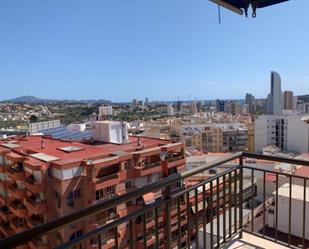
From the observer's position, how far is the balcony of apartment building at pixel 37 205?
35.2 ft

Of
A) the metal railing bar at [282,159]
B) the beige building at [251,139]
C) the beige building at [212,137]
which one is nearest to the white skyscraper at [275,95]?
the beige building at [251,139]

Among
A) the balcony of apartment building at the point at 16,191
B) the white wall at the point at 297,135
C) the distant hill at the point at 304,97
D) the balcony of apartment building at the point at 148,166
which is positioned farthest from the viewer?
the distant hill at the point at 304,97

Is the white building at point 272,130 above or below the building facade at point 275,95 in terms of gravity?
below

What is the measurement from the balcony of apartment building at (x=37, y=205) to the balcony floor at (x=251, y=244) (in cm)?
951

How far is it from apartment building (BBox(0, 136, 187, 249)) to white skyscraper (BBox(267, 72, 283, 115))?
41731 mm

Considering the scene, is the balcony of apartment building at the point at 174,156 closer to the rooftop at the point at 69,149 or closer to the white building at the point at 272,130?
the rooftop at the point at 69,149

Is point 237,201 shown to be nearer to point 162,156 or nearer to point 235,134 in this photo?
point 162,156

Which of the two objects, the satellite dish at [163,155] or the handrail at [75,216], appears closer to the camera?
the handrail at [75,216]

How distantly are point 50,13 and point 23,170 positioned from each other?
6.27m

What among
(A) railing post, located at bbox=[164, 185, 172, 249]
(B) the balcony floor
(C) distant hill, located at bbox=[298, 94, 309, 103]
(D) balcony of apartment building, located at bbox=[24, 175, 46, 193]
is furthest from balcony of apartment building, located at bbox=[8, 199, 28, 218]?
(C) distant hill, located at bbox=[298, 94, 309, 103]

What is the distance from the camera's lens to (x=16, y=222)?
41.3 feet

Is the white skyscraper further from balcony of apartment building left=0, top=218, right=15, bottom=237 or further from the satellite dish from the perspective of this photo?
balcony of apartment building left=0, top=218, right=15, bottom=237

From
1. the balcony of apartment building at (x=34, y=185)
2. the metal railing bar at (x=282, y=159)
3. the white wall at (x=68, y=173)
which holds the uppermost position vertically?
the metal railing bar at (x=282, y=159)

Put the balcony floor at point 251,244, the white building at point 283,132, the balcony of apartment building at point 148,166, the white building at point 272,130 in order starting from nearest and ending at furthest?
1. the balcony floor at point 251,244
2. the balcony of apartment building at point 148,166
3. the white building at point 283,132
4. the white building at point 272,130
